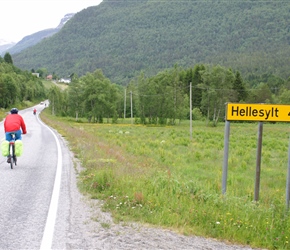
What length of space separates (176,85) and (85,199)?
66517 millimetres

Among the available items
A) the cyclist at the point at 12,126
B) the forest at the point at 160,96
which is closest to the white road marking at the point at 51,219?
the cyclist at the point at 12,126

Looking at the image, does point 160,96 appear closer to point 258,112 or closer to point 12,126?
point 12,126

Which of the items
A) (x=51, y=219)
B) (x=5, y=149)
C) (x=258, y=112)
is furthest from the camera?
(x=5, y=149)

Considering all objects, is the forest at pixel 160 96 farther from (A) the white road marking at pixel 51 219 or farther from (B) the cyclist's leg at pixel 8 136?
(A) the white road marking at pixel 51 219

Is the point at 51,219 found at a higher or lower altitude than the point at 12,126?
lower

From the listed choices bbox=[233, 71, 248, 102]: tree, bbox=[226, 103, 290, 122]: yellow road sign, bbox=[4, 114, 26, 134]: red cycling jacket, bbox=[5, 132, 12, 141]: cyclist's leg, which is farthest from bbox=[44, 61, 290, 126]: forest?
bbox=[226, 103, 290, 122]: yellow road sign

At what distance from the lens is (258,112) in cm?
765

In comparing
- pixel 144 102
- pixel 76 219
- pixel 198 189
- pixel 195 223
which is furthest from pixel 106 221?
pixel 144 102

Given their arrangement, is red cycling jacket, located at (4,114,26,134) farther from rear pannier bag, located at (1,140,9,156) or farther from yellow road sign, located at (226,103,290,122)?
yellow road sign, located at (226,103,290,122)

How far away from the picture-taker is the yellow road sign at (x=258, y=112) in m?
7.61

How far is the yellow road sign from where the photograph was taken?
7.61m

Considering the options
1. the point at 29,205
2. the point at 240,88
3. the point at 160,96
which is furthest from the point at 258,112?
the point at 240,88

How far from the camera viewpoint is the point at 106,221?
5676mm

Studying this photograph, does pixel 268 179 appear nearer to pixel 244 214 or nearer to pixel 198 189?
pixel 198 189
